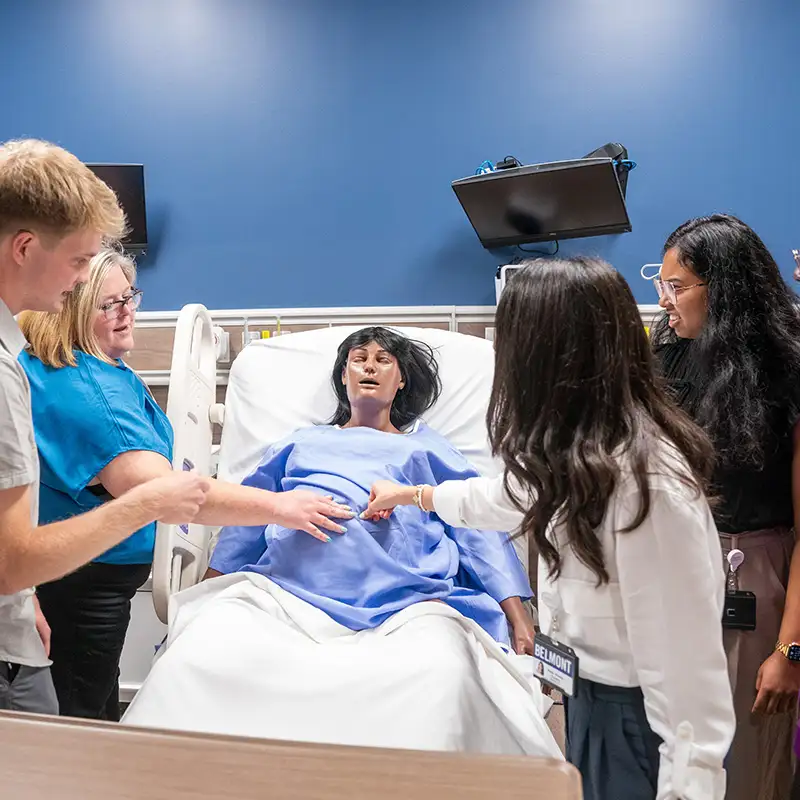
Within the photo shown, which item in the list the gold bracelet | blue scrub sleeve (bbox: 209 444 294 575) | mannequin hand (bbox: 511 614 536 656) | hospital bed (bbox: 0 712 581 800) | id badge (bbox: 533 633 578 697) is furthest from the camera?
blue scrub sleeve (bbox: 209 444 294 575)

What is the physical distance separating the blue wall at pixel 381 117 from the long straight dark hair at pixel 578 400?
2152 mm

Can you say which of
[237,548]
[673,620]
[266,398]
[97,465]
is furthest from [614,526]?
[266,398]

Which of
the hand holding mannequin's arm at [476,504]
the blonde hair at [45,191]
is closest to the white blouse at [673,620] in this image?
the hand holding mannequin's arm at [476,504]

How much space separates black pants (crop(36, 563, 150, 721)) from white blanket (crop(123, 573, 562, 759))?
1.00 ft

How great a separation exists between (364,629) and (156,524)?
681mm

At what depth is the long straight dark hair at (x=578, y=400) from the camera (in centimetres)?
121

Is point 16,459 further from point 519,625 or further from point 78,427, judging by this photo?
point 519,625

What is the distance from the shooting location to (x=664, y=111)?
3285 mm

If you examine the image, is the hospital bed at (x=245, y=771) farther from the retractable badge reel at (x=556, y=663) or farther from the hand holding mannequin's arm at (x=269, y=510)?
the hand holding mannequin's arm at (x=269, y=510)

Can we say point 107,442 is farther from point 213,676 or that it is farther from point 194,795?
point 194,795

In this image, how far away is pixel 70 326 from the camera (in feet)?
6.11

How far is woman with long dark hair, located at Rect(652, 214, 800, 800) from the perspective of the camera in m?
1.56

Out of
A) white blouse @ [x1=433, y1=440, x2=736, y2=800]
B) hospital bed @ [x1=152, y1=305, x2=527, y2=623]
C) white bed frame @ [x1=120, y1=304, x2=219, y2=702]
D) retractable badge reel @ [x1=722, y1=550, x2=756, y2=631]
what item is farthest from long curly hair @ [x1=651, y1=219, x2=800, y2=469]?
white bed frame @ [x1=120, y1=304, x2=219, y2=702]

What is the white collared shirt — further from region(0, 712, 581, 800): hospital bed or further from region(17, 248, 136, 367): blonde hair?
region(0, 712, 581, 800): hospital bed
